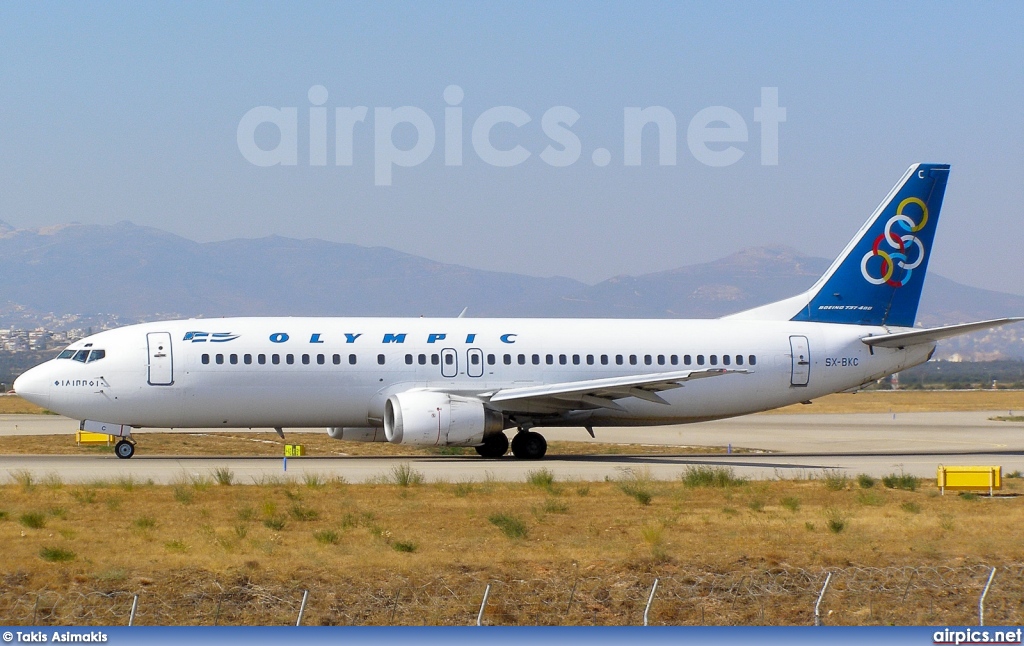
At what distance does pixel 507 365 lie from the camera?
3569 centimetres

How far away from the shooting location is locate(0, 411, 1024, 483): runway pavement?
30.6 m

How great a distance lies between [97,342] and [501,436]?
424 inches

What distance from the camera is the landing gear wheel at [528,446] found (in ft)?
117

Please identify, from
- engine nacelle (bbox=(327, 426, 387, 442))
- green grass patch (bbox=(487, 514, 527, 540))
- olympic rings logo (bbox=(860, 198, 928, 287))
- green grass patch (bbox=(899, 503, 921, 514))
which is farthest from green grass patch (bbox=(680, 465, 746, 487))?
olympic rings logo (bbox=(860, 198, 928, 287))

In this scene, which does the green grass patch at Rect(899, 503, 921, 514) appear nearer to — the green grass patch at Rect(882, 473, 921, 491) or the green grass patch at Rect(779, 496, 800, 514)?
the green grass patch at Rect(779, 496, 800, 514)

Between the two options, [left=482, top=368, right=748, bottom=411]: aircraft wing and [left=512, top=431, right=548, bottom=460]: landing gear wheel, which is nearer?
[left=482, top=368, right=748, bottom=411]: aircraft wing

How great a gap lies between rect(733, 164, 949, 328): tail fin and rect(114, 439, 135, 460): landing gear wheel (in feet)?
60.0

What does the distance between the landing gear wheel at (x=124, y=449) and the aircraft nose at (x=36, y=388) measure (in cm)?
237

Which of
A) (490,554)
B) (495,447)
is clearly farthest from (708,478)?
(490,554)

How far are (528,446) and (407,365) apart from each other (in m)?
4.01

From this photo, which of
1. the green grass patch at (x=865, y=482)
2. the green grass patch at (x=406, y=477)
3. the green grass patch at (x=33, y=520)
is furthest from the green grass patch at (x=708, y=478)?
the green grass patch at (x=33, y=520)

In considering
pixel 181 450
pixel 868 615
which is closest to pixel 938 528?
pixel 868 615

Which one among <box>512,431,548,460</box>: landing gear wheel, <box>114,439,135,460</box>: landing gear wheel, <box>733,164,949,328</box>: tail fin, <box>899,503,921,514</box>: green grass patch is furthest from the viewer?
<box>733,164,949,328</box>: tail fin

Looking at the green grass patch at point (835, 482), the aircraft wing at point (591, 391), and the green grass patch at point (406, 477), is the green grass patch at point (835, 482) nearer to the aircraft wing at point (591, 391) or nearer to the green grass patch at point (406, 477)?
the aircraft wing at point (591, 391)
